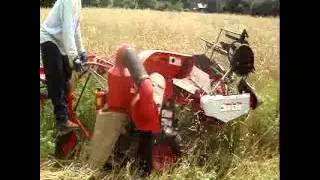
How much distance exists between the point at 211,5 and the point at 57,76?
1.07 meters

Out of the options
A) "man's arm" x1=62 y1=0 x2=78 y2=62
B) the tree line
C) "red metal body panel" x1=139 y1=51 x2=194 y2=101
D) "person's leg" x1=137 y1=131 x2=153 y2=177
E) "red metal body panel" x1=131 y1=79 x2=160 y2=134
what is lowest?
"person's leg" x1=137 y1=131 x2=153 y2=177

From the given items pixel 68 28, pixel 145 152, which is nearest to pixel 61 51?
pixel 68 28

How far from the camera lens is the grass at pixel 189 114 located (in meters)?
4.62

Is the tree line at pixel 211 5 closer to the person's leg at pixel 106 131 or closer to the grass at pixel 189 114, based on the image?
the grass at pixel 189 114

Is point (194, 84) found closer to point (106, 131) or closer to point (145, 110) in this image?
point (145, 110)

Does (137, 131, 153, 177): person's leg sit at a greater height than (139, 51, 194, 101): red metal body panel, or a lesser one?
lesser

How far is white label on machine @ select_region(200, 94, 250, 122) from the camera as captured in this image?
4699 millimetres

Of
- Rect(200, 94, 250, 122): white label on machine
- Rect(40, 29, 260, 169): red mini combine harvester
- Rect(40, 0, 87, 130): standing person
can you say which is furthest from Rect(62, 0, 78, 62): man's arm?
Rect(200, 94, 250, 122): white label on machine

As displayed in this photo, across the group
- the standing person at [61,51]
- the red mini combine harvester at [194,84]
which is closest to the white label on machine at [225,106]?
the red mini combine harvester at [194,84]

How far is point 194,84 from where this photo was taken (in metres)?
4.73

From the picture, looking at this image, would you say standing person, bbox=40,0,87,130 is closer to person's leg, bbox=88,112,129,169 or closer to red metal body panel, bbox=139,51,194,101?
person's leg, bbox=88,112,129,169

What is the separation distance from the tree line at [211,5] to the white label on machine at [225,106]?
21.6 inches

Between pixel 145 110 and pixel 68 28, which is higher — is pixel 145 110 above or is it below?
below

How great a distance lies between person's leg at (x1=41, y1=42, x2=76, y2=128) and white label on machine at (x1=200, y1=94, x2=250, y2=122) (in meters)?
0.84
